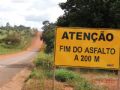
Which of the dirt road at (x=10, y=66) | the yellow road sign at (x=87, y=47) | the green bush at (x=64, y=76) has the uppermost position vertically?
the yellow road sign at (x=87, y=47)

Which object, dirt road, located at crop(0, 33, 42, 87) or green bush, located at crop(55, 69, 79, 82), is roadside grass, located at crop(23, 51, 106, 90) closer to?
green bush, located at crop(55, 69, 79, 82)

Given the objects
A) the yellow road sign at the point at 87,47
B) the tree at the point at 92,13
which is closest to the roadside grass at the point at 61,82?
the yellow road sign at the point at 87,47

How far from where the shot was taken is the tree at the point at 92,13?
108ft

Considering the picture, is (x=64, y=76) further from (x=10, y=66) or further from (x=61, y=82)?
(x=10, y=66)

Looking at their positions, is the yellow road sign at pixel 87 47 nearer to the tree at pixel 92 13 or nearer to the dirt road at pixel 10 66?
the dirt road at pixel 10 66

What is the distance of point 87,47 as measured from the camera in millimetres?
12766

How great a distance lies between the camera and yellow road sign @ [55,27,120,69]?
1261cm

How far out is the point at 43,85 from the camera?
17531mm

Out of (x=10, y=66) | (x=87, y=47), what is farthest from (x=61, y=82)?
(x=10, y=66)

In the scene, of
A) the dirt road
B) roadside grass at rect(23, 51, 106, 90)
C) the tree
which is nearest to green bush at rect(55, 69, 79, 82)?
roadside grass at rect(23, 51, 106, 90)

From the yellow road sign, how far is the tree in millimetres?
19492

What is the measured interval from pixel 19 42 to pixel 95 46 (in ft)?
310

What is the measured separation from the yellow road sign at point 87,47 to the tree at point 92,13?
64.0ft

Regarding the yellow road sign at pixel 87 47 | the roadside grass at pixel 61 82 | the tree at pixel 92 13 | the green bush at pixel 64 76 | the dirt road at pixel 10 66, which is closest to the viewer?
the yellow road sign at pixel 87 47
